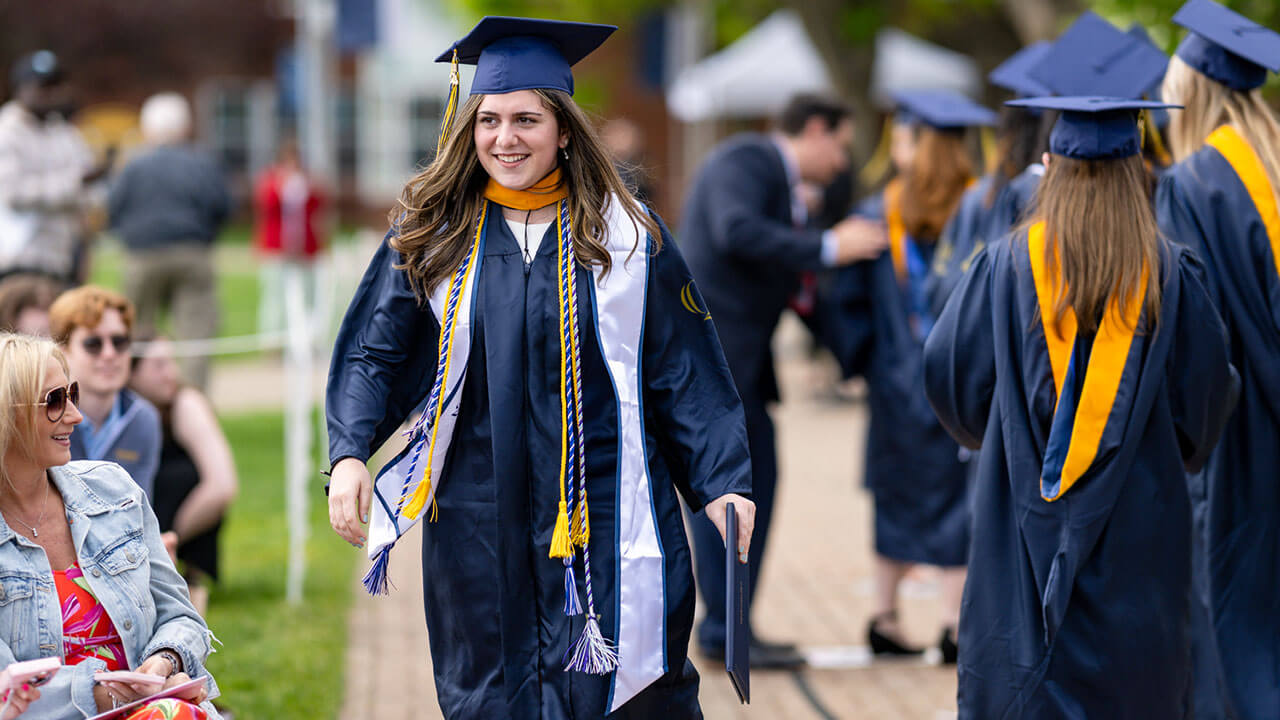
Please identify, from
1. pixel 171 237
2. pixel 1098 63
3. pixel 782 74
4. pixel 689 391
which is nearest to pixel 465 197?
pixel 689 391

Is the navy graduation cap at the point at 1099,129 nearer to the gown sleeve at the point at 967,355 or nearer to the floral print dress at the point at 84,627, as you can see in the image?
the gown sleeve at the point at 967,355

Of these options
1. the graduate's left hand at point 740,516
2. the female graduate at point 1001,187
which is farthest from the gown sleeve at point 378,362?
the female graduate at point 1001,187

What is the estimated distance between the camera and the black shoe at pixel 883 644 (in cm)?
618

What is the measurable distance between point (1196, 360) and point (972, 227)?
6.51 ft

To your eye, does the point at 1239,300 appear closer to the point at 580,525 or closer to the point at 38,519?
the point at 580,525

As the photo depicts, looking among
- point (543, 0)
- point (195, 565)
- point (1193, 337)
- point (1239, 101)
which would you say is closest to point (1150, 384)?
point (1193, 337)

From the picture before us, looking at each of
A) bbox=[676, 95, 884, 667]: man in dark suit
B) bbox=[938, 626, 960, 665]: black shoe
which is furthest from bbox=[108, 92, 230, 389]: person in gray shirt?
bbox=[938, 626, 960, 665]: black shoe

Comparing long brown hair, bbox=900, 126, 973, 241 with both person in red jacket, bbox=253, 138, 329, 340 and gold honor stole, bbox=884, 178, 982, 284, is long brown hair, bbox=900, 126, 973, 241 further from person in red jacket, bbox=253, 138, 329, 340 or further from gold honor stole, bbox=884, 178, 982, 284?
person in red jacket, bbox=253, 138, 329, 340

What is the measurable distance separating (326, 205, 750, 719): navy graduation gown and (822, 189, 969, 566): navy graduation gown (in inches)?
115

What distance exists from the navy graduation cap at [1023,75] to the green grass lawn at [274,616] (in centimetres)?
306

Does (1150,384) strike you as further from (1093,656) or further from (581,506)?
(581,506)

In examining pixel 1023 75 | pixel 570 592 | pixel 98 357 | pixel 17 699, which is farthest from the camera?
pixel 1023 75

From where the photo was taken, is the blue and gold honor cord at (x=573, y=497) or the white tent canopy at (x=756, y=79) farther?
the white tent canopy at (x=756, y=79)

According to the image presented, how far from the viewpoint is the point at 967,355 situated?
13.0ft
